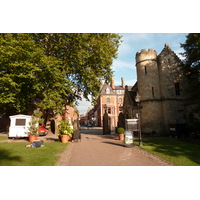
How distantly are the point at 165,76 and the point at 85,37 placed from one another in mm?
12776

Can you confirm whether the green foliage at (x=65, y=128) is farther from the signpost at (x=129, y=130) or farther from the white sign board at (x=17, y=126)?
the signpost at (x=129, y=130)

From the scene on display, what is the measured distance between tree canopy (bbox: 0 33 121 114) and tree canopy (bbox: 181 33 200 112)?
9017mm

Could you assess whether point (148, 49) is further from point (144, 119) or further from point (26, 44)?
point (26, 44)

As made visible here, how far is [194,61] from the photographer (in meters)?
16.5

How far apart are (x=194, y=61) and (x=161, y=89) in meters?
5.26

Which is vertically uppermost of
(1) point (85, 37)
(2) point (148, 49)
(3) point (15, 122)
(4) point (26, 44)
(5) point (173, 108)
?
(2) point (148, 49)

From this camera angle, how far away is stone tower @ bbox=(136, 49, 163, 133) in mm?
18984

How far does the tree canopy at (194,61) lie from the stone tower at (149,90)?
13.4 feet

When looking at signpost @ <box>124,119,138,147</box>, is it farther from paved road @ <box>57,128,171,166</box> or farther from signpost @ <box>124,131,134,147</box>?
paved road @ <box>57,128,171,166</box>

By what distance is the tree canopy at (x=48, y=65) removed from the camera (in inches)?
500

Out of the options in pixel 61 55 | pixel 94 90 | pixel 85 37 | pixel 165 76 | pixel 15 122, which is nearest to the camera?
pixel 15 122

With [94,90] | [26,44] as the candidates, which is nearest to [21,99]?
[26,44]

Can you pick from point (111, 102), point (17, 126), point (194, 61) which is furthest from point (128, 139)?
point (111, 102)

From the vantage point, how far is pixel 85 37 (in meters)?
15.0
